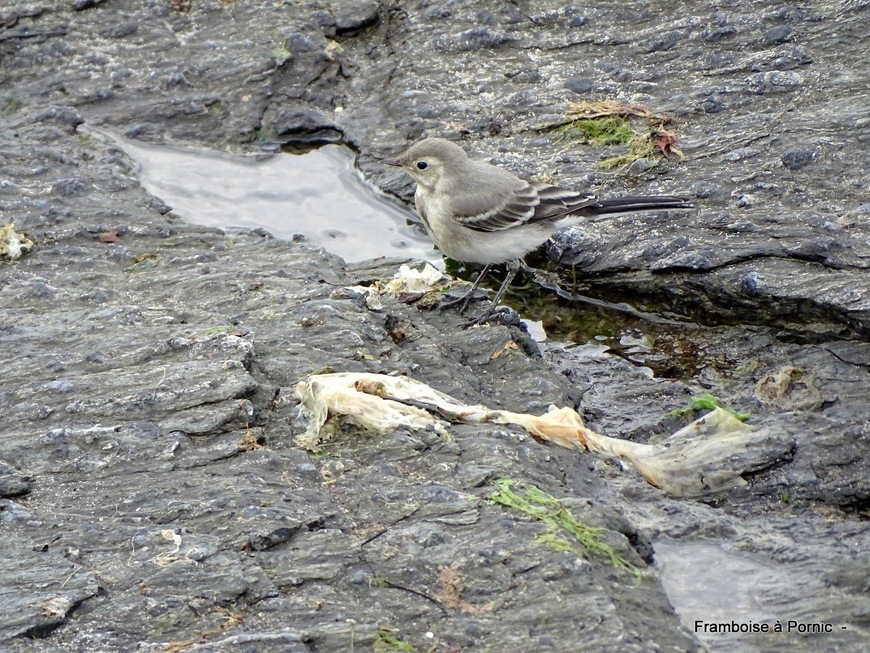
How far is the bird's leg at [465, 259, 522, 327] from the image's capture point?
6621 mm

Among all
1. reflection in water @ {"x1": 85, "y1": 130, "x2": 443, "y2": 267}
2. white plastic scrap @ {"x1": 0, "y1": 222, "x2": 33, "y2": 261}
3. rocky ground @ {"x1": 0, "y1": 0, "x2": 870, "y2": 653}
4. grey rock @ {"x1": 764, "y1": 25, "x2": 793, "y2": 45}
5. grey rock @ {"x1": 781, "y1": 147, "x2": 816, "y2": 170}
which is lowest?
reflection in water @ {"x1": 85, "y1": 130, "x2": 443, "y2": 267}

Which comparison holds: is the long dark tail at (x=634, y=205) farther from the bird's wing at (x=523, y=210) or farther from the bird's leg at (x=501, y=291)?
the bird's leg at (x=501, y=291)

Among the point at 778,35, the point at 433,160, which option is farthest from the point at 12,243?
the point at 778,35

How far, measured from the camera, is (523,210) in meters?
7.20

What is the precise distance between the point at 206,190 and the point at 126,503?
4247 mm

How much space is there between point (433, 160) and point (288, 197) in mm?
1484

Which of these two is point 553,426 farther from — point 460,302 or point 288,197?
point 288,197

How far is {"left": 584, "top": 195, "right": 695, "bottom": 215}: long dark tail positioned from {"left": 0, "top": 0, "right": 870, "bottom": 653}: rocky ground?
274mm

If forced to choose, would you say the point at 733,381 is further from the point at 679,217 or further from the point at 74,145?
the point at 74,145

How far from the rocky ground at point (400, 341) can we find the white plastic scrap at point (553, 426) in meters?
0.10

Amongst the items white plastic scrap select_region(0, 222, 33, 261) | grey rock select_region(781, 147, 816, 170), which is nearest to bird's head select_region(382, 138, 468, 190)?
grey rock select_region(781, 147, 816, 170)

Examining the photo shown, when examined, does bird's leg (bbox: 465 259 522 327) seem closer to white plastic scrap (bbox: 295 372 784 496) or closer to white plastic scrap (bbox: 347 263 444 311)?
white plastic scrap (bbox: 347 263 444 311)

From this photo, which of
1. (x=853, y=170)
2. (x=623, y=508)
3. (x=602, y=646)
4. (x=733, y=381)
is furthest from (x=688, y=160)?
(x=602, y=646)

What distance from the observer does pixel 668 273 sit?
7102mm
